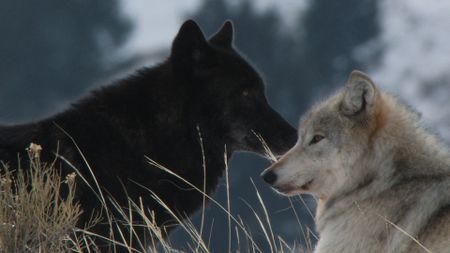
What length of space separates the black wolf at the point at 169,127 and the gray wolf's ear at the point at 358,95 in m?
1.57

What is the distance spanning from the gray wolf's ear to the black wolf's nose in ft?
1.59

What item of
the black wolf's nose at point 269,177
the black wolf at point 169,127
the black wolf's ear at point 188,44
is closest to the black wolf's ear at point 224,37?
the black wolf at point 169,127

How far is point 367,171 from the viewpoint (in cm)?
445

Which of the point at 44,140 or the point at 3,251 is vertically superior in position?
the point at 44,140

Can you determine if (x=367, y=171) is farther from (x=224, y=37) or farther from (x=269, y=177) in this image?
(x=224, y=37)

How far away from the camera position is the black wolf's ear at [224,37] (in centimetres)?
645

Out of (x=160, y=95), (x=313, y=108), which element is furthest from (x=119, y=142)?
(x=313, y=108)

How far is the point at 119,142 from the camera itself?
561 cm

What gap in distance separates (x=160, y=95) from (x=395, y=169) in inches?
78.3

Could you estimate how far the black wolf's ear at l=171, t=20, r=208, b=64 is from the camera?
605 centimetres

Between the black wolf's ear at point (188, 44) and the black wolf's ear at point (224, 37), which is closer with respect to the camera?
the black wolf's ear at point (188, 44)

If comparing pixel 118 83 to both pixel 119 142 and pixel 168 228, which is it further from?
pixel 168 228

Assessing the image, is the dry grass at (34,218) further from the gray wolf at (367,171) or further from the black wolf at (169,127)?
the gray wolf at (367,171)

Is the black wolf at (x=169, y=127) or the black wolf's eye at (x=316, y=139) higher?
the black wolf at (x=169, y=127)
